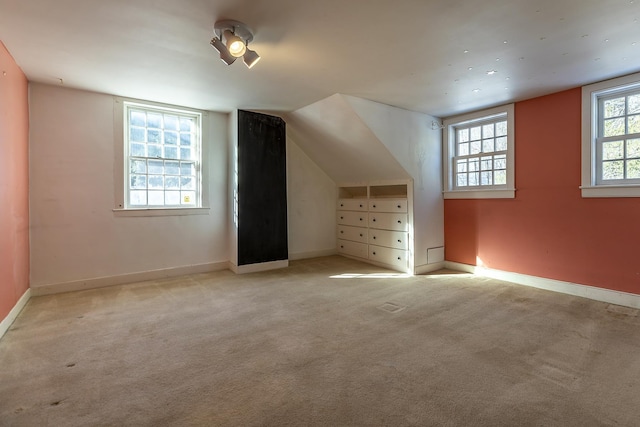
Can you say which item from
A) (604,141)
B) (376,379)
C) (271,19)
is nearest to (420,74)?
(271,19)

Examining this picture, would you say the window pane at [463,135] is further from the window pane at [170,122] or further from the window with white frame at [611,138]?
the window pane at [170,122]

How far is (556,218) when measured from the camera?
12.0 ft

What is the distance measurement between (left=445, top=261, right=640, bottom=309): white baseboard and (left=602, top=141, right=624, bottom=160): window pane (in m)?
1.46

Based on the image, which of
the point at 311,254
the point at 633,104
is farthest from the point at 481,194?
the point at 311,254

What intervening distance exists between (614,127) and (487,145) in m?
1.35

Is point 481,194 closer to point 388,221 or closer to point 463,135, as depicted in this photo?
point 463,135

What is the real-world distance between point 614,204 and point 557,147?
86cm

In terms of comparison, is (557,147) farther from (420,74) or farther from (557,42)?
(420,74)

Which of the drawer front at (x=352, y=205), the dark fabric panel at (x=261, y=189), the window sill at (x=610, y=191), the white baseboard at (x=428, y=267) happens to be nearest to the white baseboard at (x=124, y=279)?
the dark fabric panel at (x=261, y=189)

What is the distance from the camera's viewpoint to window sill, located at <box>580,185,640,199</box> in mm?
3088

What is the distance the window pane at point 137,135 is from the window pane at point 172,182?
61 centimetres

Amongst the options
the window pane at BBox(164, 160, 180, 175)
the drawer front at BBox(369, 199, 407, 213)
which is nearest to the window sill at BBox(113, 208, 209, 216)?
the window pane at BBox(164, 160, 180, 175)

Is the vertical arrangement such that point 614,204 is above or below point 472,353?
above

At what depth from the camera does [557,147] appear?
3625 mm
